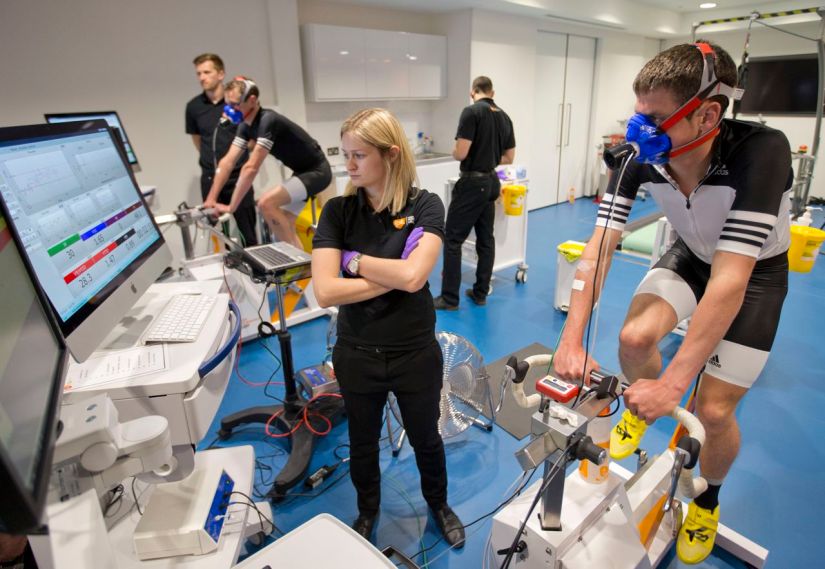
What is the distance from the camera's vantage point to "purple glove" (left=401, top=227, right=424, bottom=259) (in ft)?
4.81

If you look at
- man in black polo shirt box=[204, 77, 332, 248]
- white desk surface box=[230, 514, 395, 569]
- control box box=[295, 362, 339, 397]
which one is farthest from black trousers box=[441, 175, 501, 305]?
white desk surface box=[230, 514, 395, 569]

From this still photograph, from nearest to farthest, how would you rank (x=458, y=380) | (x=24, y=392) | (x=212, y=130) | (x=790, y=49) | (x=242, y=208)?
(x=24, y=392) → (x=458, y=380) → (x=212, y=130) → (x=242, y=208) → (x=790, y=49)

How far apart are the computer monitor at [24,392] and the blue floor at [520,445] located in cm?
133

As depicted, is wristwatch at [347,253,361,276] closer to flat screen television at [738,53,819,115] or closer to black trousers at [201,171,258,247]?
black trousers at [201,171,258,247]

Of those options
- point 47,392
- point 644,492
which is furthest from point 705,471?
point 47,392

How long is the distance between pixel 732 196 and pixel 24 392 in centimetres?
167

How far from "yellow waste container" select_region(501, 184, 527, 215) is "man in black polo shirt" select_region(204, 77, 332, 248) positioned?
144cm

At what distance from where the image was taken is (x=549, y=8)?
540cm

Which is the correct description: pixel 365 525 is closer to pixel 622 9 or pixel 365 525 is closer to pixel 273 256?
pixel 273 256

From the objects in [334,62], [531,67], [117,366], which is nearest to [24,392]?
[117,366]

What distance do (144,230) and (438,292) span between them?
2751 mm

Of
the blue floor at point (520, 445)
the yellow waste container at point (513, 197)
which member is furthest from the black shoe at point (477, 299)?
the yellow waste container at point (513, 197)

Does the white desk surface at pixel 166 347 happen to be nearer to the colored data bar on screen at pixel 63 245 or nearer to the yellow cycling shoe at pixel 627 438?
the colored data bar on screen at pixel 63 245

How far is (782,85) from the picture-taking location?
622 centimetres
